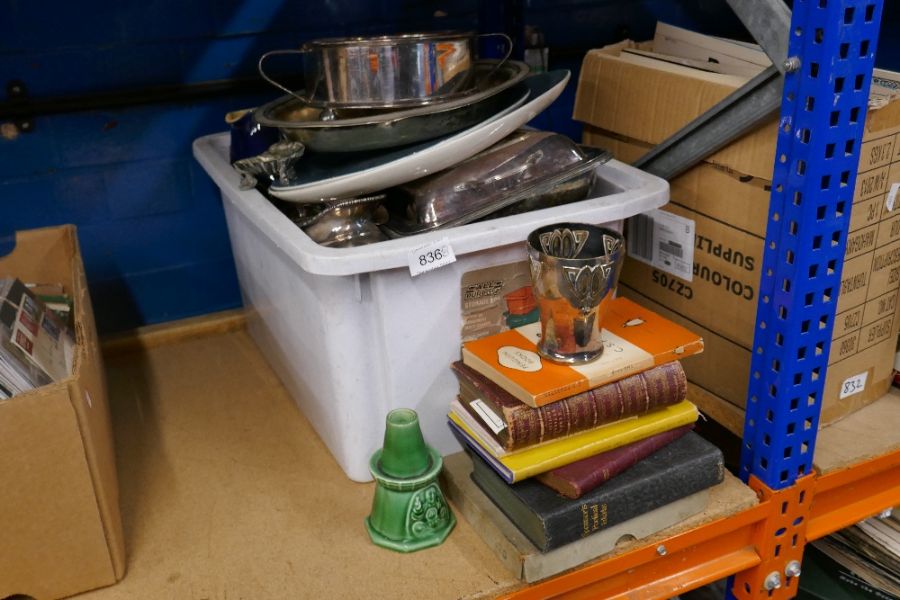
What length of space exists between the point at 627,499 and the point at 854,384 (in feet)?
1.37

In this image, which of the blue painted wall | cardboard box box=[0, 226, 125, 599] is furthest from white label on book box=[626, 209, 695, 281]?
cardboard box box=[0, 226, 125, 599]

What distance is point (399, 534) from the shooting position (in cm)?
85

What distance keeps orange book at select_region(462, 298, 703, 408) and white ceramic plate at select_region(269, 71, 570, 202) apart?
0.67 ft

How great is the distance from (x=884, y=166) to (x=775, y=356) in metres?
0.27

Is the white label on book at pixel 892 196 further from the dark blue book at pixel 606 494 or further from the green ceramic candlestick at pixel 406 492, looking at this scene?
the green ceramic candlestick at pixel 406 492

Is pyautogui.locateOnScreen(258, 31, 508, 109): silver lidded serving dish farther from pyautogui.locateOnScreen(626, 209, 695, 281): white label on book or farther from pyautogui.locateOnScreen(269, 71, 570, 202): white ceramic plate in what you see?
pyautogui.locateOnScreen(626, 209, 695, 281): white label on book

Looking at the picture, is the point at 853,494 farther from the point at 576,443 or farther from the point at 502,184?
the point at 502,184

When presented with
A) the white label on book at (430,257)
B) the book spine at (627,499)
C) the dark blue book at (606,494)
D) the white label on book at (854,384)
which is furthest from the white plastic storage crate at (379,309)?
the white label on book at (854,384)

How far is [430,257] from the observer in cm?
84

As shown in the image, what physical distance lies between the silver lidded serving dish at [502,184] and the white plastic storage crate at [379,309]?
4 centimetres

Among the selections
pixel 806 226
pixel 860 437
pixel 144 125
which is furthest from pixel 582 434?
pixel 144 125

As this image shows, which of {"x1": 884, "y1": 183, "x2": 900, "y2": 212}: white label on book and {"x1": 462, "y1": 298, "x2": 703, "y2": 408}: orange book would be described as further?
{"x1": 884, "y1": 183, "x2": 900, "y2": 212}: white label on book

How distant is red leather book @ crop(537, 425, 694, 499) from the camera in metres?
0.80

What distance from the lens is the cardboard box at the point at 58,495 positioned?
0.71 m
